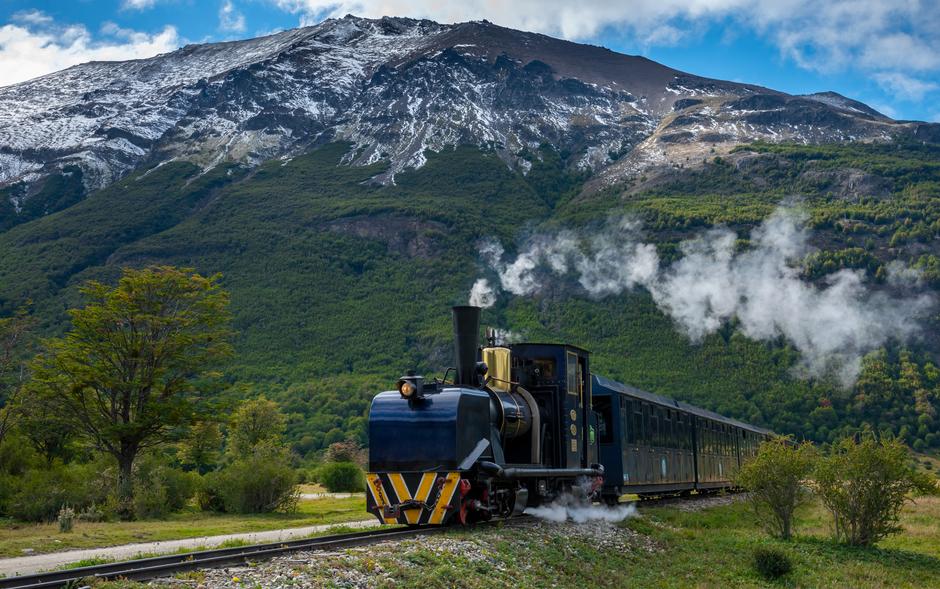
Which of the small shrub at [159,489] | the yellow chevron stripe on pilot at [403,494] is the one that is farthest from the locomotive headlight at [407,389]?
A: the small shrub at [159,489]

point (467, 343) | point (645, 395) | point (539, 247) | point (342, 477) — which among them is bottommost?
point (342, 477)

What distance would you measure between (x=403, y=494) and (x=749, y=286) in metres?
108

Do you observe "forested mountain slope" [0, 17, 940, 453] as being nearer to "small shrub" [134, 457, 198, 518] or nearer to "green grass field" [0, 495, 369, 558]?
"small shrub" [134, 457, 198, 518]

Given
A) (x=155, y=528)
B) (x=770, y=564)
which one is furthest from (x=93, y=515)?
(x=770, y=564)

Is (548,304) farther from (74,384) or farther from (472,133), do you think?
(74,384)

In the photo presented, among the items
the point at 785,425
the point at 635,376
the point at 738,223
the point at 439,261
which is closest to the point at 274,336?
the point at 439,261

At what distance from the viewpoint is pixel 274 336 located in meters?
106

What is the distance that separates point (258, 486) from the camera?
105ft

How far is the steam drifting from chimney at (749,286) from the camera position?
344ft

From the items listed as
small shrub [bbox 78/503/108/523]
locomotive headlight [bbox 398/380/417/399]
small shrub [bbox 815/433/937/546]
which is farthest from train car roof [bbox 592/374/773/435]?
small shrub [bbox 78/503/108/523]

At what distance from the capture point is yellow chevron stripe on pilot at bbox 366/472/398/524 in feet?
53.1

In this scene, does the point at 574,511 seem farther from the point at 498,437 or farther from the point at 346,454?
the point at 346,454

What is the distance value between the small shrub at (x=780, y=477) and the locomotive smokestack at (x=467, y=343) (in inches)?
386

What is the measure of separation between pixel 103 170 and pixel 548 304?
11423 cm
